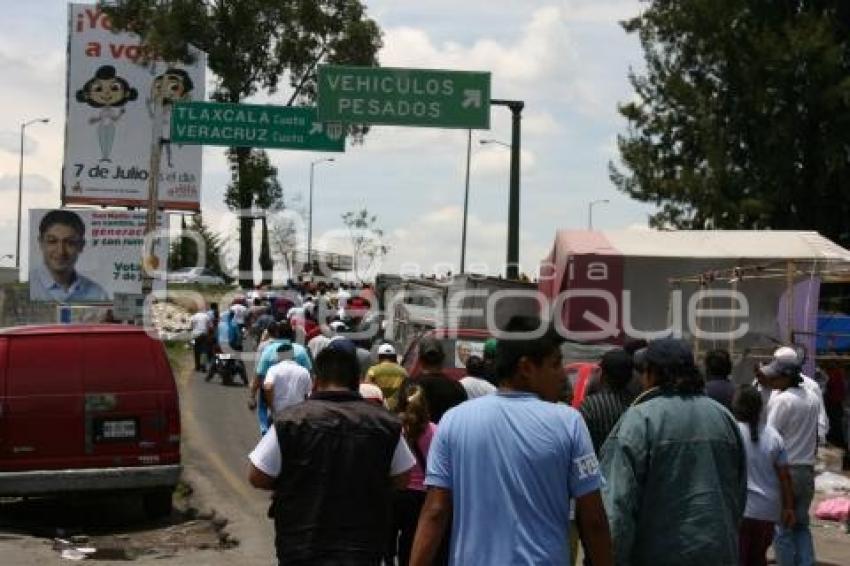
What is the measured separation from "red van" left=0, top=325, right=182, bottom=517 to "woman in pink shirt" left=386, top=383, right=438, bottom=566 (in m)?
5.01

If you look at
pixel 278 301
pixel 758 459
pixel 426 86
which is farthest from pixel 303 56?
pixel 758 459

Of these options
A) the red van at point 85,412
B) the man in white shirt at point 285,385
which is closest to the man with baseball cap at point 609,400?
the man in white shirt at point 285,385

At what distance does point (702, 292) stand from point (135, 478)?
9.45 metres

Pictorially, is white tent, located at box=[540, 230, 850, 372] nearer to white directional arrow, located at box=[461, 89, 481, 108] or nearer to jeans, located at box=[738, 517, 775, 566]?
white directional arrow, located at box=[461, 89, 481, 108]

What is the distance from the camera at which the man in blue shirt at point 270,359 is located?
14259 mm

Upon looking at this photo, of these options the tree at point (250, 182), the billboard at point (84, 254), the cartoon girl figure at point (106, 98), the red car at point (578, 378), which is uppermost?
the cartoon girl figure at point (106, 98)

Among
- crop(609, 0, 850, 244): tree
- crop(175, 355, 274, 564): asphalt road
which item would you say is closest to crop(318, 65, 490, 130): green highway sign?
crop(175, 355, 274, 564): asphalt road

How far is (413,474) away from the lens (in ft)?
26.7

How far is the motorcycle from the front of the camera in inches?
1053

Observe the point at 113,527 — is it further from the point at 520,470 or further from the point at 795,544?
the point at 520,470

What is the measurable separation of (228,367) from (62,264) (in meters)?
26.3

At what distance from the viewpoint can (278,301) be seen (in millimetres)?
39562

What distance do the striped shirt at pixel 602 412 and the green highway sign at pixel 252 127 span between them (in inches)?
801

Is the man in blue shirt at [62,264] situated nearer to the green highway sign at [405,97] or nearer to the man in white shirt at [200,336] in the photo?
the man in white shirt at [200,336]
